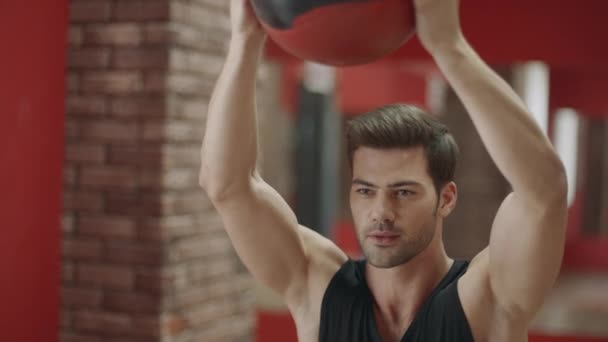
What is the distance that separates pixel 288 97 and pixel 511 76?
2.36 metres

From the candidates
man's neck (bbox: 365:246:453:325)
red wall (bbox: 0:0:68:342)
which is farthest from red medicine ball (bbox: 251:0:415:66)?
red wall (bbox: 0:0:68:342)

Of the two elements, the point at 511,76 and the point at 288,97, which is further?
the point at 511,76

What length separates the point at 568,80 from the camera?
608 cm

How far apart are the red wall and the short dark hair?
1.61 metres

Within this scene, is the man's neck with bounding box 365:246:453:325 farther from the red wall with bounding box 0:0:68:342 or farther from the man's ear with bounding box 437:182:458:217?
the red wall with bounding box 0:0:68:342

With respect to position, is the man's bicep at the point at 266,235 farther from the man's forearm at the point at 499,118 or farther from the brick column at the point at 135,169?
the brick column at the point at 135,169

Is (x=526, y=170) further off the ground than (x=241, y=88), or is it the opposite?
(x=241, y=88)

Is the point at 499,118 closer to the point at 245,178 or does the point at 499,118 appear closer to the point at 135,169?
the point at 245,178

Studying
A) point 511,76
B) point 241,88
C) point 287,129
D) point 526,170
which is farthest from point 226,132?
point 287,129

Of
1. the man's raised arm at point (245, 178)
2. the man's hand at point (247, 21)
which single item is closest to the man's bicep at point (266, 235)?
the man's raised arm at point (245, 178)

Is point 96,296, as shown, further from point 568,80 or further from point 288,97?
point 568,80

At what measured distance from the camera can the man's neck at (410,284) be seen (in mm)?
1623

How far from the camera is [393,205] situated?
1523mm

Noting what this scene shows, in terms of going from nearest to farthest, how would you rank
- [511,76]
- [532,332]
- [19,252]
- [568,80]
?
[19,252]
[532,332]
[568,80]
[511,76]
